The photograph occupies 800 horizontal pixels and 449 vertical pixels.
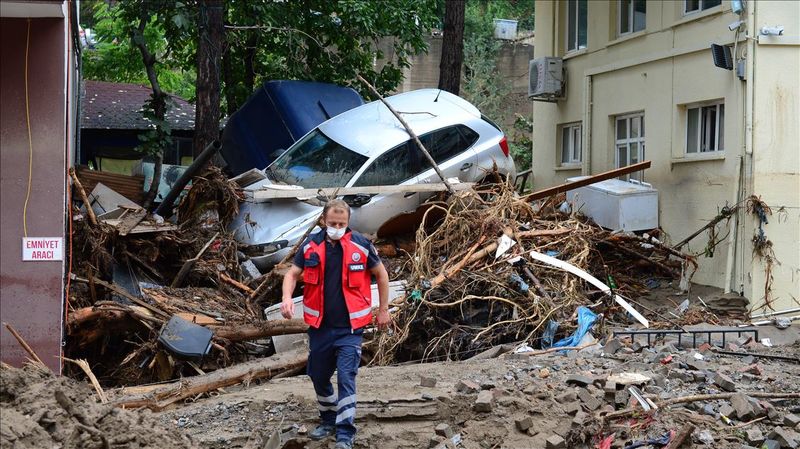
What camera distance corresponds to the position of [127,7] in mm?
16031

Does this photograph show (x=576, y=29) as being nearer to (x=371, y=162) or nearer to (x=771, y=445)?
(x=371, y=162)

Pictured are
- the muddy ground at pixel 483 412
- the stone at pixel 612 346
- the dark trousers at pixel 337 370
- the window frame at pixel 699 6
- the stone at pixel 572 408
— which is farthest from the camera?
the window frame at pixel 699 6

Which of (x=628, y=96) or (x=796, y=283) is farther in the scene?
(x=628, y=96)

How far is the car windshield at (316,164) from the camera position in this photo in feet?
40.8

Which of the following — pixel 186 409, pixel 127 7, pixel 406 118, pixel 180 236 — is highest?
pixel 127 7

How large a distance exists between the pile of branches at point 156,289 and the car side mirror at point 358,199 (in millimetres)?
1476

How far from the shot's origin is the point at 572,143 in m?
17.9

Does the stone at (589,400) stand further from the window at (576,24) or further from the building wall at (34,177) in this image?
the window at (576,24)

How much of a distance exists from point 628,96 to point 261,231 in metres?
7.24

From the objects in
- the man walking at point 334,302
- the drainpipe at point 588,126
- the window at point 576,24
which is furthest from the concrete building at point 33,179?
the window at point 576,24

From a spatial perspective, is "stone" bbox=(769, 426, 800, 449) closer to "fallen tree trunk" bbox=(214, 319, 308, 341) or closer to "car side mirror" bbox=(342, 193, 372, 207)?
"fallen tree trunk" bbox=(214, 319, 308, 341)

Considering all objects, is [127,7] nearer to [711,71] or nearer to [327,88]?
[327,88]

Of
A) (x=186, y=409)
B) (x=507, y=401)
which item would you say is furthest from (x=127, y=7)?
(x=507, y=401)

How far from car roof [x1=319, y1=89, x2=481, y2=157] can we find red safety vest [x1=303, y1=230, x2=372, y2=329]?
6.26 m
